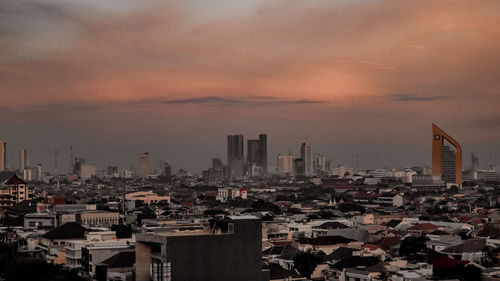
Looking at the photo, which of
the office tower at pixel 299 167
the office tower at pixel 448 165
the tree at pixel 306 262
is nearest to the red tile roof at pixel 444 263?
the tree at pixel 306 262

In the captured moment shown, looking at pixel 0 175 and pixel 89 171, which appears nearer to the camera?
pixel 0 175

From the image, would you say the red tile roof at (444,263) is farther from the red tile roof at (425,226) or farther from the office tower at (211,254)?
the red tile roof at (425,226)

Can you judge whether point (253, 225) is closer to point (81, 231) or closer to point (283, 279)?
point (283, 279)

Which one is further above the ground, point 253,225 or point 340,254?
point 253,225

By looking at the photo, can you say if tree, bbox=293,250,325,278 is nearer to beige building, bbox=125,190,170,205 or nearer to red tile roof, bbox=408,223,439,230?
A: red tile roof, bbox=408,223,439,230

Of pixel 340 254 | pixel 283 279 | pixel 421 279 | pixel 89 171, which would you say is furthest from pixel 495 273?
pixel 89 171

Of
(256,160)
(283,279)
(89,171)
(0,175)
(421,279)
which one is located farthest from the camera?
(256,160)

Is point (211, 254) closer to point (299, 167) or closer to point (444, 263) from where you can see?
point (444, 263)
